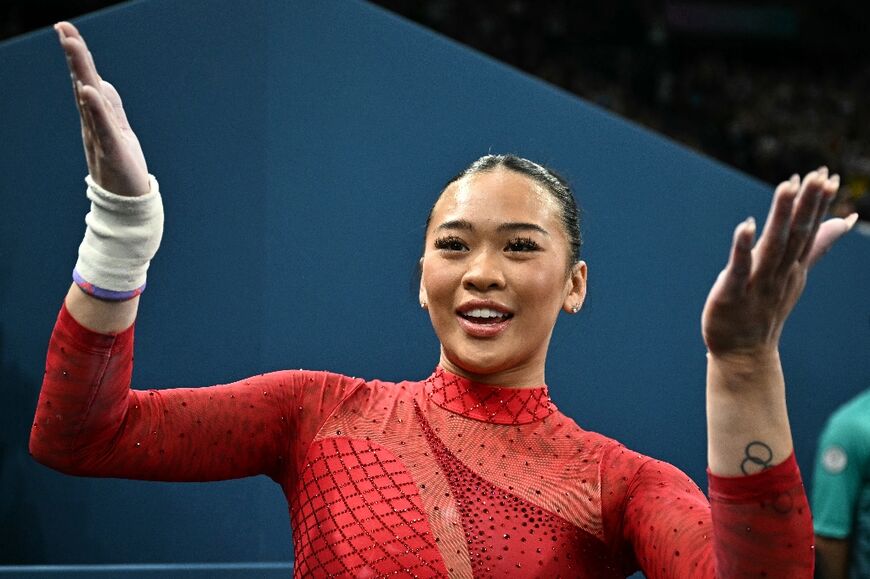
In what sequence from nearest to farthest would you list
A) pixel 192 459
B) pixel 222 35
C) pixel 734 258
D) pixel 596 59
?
pixel 734 258
pixel 192 459
pixel 222 35
pixel 596 59

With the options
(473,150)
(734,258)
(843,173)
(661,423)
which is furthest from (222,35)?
(843,173)

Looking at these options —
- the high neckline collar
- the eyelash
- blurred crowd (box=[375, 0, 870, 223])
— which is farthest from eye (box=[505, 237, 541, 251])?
blurred crowd (box=[375, 0, 870, 223])

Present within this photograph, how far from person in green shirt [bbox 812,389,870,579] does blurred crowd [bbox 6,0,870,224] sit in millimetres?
6626

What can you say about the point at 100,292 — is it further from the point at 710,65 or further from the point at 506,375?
the point at 710,65

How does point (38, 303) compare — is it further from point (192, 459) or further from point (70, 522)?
point (192, 459)

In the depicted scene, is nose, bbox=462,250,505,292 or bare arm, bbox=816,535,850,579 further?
bare arm, bbox=816,535,850,579

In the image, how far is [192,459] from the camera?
57.1 inches

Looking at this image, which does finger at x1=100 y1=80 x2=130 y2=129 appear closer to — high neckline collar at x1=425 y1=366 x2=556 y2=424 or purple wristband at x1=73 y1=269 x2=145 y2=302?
purple wristband at x1=73 y1=269 x2=145 y2=302

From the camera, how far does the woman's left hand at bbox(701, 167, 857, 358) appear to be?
999 millimetres

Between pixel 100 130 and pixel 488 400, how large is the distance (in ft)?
2.23

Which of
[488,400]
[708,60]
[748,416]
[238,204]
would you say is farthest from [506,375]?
[708,60]

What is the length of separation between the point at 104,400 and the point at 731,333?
0.74 metres

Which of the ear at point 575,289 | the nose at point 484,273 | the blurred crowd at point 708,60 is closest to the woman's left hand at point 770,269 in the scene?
the nose at point 484,273

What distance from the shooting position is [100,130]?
1.24 meters
